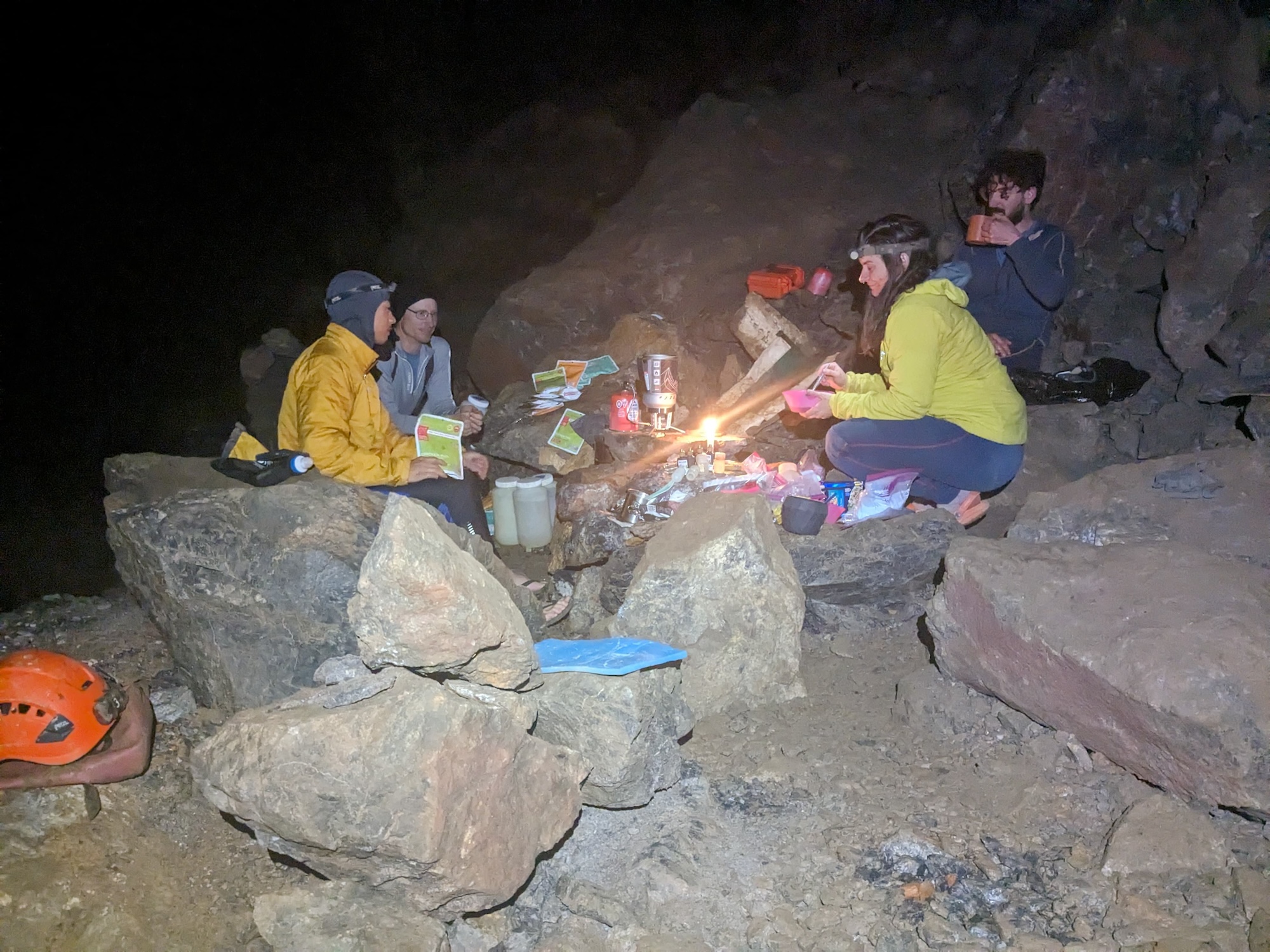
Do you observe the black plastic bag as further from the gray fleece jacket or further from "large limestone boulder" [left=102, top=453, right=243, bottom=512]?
"large limestone boulder" [left=102, top=453, right=243, bottom=512]

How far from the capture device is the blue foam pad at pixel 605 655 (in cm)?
301

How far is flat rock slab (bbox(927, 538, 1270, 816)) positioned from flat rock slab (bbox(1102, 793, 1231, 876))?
0.10 meters

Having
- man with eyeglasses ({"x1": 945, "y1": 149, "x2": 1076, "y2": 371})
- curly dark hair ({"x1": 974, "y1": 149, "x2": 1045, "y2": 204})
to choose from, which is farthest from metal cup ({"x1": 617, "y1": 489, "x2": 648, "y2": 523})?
curly dark hair ({"x1": 974, "y1": 149, "x2": 1045, "y2": 204})

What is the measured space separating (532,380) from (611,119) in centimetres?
439

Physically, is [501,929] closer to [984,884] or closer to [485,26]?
[984,884]

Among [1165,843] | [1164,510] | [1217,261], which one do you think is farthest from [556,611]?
[1217,261]

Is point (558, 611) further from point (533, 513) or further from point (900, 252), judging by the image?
point (900, 252)

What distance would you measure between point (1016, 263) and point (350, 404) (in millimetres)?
4168

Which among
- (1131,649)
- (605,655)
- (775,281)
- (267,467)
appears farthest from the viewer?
(775,281)

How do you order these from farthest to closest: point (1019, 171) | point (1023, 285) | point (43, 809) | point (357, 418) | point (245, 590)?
point (1023, 285) → point (1019, 171) → point (357, 418) → point (245, 590) → point (43, 809)

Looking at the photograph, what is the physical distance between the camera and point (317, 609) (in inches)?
120

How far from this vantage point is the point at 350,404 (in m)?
4.01

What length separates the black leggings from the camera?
4.34 meters

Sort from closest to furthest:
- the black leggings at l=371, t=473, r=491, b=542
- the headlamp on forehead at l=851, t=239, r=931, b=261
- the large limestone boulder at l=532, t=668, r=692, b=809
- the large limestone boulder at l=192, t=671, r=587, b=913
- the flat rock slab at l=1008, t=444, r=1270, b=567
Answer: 1. the large limestone boulder at l=192, t=671, r=587, b=913
2. the large limestone boulder at l=532, t=668, r=692, b=809
3. the flat rock slab at l=1008, t=444, r=1270, b=567
4. the headlamp on forehead at l=851, t=239, r=931, b=261
5. the black leggings at l=371, t=473, r=491, b=542
